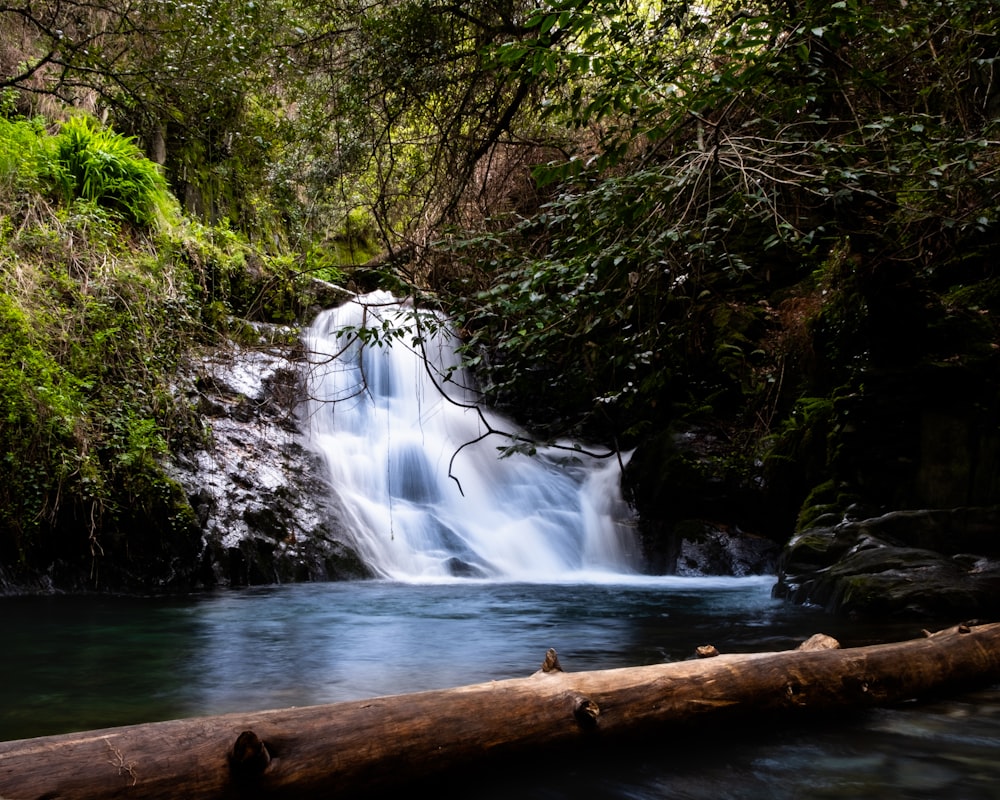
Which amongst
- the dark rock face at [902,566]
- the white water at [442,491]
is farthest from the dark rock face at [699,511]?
the dark rock face at [902,566]

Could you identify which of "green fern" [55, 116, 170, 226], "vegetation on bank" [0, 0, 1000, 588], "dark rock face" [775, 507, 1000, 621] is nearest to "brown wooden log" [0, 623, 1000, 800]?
"dark rock face" [775, 507, 1000, 621]

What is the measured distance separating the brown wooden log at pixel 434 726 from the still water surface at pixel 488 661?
141 millimetres

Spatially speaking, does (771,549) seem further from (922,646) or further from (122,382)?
(122,382)

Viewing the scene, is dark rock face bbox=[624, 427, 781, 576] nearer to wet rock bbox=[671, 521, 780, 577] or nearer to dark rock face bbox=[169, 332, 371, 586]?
wet rock bbox=[671, 521, 780, 577]

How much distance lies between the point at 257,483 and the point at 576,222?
17.0 feet

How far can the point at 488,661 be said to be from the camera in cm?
467

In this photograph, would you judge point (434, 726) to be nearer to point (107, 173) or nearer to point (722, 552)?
point (722, 552)

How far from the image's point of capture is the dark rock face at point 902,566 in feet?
17.0

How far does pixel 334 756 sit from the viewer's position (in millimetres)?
2053

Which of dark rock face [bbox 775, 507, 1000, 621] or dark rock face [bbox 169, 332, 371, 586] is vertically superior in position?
dark rock face [bbox 169, 332, 371, 586]

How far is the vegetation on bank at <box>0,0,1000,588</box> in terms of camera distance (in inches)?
192

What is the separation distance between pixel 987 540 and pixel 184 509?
709 cm

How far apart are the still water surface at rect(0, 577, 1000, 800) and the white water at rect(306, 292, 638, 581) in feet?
3.53

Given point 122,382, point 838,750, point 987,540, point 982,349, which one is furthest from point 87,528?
point 982,349
